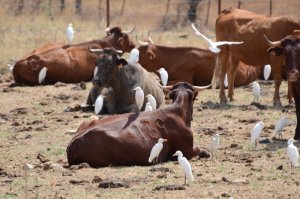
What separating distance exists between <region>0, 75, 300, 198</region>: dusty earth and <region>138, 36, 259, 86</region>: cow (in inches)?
87.5

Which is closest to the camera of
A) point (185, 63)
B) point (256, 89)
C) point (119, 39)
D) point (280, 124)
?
point (280, 124)

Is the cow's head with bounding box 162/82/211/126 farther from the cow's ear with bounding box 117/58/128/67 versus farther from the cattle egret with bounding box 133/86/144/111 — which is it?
the cow's ear with bounding box 117/58/128/67

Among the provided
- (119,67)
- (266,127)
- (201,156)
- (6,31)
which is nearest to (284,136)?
(266,127)

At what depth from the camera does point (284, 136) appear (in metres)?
14.4

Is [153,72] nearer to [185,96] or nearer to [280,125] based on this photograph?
[280,125]

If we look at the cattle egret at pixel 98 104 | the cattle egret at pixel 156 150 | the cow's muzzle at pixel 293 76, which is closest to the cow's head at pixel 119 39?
the cattle egret at pixel 98 104

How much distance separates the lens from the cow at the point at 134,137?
11.7m

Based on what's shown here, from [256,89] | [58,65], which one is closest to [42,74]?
[58,65]

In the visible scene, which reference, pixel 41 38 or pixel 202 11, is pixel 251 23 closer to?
pixel 41 38

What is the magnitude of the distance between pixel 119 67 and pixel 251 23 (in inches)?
127

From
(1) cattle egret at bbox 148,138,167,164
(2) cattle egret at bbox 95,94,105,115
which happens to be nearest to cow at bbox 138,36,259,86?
(2) cattle egret at bbox 95,94,105,115

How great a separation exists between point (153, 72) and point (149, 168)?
9.57m

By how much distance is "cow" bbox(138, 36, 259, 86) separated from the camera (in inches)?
808

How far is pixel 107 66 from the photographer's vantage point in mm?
16812
